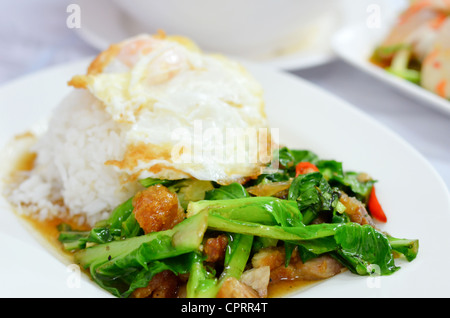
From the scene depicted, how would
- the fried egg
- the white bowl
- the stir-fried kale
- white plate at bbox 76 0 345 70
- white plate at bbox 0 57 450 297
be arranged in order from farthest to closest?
white plate at bbox 76 0 345 70 → the white bowl → the fried egg → the stir-fried kale → white plate at bbox 0 57 450 297

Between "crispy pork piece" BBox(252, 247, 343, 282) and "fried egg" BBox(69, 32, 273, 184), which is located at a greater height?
"fried egg" BBox(69, 32, 273, 184)

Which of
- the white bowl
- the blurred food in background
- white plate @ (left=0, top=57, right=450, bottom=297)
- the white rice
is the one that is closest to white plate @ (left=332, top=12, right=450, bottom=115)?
the blurred food in background

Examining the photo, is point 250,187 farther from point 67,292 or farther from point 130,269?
point 67,292

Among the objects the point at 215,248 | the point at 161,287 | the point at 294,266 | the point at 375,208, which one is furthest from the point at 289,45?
the point at 161,287

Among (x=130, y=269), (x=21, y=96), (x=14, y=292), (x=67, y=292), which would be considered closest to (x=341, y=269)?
(x=130, y=269)

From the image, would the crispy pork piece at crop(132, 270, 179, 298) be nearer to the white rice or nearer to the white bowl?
the white rice

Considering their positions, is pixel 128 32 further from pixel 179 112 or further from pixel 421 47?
pixel 421 47
